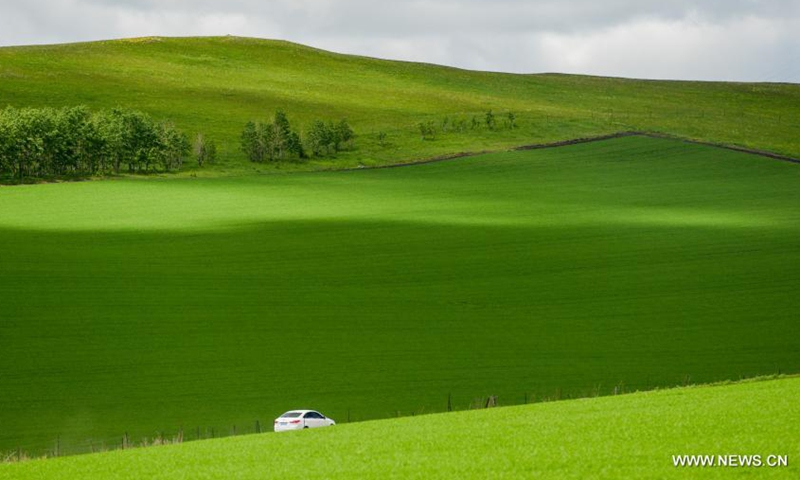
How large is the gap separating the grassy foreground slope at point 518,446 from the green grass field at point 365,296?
675 centimetres

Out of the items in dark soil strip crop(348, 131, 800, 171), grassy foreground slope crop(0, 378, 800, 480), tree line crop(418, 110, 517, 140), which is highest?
tree line crop(418, 110, 517, 140)

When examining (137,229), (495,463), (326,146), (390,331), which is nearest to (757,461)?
(495,463)

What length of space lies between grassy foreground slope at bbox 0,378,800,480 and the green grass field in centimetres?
675

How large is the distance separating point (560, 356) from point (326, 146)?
187 feet

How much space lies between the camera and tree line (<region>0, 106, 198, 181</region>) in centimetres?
8188

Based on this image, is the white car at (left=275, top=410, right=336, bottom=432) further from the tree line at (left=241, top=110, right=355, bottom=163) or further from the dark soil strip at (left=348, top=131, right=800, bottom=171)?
the tree line at (left=241, top=110, right=355, bottom=163)

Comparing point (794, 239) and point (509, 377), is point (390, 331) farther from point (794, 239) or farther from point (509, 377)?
point (794, 239)

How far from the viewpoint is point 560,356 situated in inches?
1559

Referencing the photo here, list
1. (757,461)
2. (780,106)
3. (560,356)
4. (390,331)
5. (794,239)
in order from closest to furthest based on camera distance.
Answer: (757,461)
(560,356)
(390,331)
(794,239)
(780,106)

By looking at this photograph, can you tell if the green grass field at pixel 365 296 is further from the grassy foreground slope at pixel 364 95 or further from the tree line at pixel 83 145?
the grassy foreground slope at pixel 364 95

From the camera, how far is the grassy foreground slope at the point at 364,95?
100812 mm

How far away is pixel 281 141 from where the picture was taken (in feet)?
299

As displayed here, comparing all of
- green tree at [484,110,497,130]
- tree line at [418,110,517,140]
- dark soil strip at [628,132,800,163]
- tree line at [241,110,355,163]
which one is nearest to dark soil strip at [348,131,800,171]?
dark soil strip at [628,132,800,163]

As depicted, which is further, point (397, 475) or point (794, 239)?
point (794, 239)
